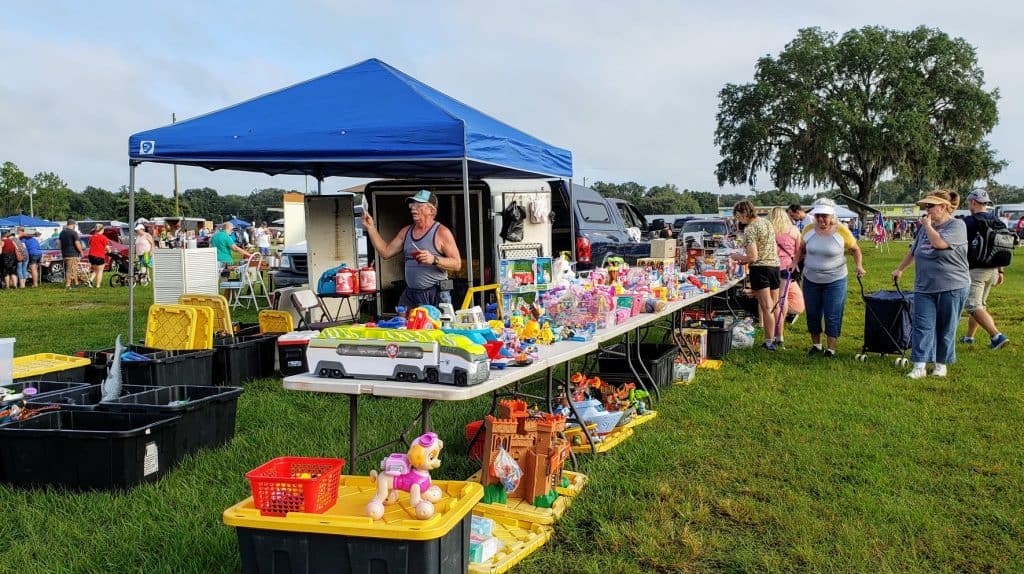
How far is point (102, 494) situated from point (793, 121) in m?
39.5

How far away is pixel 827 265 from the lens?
23.8 feet

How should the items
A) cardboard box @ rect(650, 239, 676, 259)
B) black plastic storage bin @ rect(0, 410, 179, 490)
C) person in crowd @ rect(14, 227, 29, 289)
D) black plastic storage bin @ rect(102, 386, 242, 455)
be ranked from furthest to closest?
1. person in crowd @ rect(14, 227, 29, 289)
2. cardboard box @ rect(650, 239, 676, 259)
3. black plastic storage bin @ rect(102, 386, 242, 455)
4. black plastic storage bin @ rect(0, 410, 179, 490)

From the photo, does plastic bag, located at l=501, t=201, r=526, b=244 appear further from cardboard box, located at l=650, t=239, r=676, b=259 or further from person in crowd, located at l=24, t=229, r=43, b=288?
person in crowd, located at l=24, t=229, r=43, b=288

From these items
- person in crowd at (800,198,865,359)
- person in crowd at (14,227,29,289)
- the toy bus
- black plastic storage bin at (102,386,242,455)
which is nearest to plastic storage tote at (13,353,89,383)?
black plastic storage bin at (102,386,242,455)

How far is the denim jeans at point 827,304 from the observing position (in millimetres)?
7320

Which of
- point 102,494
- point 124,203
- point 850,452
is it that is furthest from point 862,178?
point 124,203

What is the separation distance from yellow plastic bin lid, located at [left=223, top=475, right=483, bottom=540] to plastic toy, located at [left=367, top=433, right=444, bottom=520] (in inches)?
1.3

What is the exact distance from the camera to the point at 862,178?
38.1 m

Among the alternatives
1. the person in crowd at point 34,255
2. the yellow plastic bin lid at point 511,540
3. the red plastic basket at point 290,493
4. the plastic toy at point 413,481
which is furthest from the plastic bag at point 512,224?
the person in crowd at point 34,255

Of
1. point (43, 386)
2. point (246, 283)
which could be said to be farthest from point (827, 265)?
point (246, 283)

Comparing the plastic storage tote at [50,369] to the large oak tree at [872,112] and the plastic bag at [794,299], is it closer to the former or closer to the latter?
the plastic bag at [794,299]

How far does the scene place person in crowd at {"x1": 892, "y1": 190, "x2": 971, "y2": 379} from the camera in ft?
20.5

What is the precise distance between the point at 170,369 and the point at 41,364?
2.80 ft

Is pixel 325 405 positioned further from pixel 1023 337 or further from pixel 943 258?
pixel 1023 337
